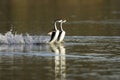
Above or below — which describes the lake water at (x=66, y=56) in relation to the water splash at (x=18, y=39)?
below

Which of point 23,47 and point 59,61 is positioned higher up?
point 23,47

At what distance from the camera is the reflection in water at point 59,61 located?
792 inches

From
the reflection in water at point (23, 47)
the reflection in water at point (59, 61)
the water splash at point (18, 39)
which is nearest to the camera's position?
the reflection in water at point (59, 61)

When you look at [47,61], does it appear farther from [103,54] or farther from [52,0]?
[52,0]

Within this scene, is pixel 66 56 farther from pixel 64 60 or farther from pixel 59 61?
pixel 59 61

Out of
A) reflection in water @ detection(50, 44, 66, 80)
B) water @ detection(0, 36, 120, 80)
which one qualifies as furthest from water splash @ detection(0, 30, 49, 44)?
reflection in water @ detection(50, 44, 66, 80)

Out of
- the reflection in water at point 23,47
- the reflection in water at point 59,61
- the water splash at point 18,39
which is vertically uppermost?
the water splash at point 18,39

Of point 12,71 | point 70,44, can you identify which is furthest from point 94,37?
point 12,71

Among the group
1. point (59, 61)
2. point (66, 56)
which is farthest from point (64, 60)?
point (66, 56)

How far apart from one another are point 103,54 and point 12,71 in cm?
519

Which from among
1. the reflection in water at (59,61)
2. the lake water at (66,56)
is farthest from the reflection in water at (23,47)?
the reflection in water at (59,61)

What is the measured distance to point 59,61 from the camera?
2362 centimetres

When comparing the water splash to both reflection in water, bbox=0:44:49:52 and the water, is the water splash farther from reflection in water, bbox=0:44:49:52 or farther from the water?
reflection in water, bbox=0:44:49:52

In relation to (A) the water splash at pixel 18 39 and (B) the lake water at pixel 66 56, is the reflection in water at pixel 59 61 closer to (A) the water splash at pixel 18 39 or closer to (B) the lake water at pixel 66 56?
(B) the lake water at pixel 66 56
